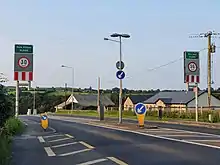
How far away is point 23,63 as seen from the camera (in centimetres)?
2733

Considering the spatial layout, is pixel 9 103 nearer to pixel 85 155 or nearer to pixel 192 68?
→ pixel 85 155

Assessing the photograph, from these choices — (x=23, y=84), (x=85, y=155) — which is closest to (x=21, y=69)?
(x=23, y=84)

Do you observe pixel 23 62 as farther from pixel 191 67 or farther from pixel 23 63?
pixel 191 67

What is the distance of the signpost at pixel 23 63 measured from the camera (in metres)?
27.0

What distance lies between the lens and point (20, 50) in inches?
1085

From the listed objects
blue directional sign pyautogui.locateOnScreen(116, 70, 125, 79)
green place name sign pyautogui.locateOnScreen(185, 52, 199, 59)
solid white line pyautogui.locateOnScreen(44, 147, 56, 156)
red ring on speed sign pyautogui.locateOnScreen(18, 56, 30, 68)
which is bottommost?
solid white line pyautogui.locateOnScreen(44, 147, 56, 156)

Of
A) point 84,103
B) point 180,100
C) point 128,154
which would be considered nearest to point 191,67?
point 128,154

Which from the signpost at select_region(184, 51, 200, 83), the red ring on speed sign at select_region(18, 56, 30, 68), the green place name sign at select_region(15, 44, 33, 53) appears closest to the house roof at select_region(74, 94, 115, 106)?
the signpost at select_region(184, 51, 200, 83)

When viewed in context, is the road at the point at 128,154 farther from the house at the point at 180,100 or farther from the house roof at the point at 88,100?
the house roof at the point at 88,100

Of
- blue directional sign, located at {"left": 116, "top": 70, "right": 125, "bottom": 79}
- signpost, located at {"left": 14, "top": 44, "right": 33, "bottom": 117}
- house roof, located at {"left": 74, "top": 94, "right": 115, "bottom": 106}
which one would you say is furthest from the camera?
house roof, located at {"left": 74, "top": 94, "right": 115, "bottom": 106}

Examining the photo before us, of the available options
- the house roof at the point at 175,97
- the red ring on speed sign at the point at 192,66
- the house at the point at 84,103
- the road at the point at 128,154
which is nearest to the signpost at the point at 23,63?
the road at the point at 128,154

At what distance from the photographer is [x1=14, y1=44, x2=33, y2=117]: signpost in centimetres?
2705

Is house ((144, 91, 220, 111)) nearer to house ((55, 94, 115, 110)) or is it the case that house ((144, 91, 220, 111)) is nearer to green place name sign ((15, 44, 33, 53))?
house ((55, 94, 115, 110))

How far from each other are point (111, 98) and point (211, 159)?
379ft
